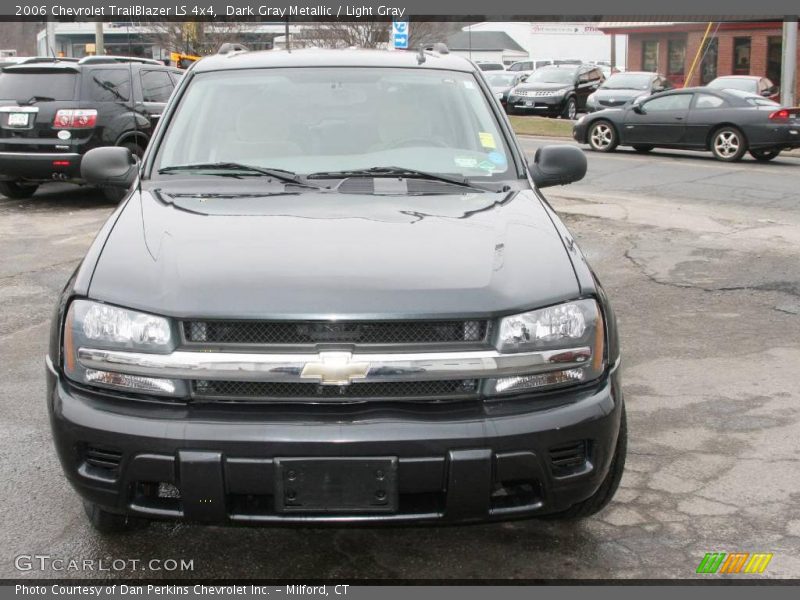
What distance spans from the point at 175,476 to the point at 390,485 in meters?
0.61

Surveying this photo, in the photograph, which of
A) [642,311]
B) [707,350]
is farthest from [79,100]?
[707,350]

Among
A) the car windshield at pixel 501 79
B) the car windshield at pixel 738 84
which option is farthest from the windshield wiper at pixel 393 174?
the car windshield at pixel 501 79

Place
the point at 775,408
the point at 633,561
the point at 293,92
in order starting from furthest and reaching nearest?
the point at 775,408 < the point at 293,92 < the point at 633,561

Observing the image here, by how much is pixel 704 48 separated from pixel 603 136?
2452 centimetres

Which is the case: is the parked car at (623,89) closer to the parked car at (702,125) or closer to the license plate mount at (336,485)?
the parked car at (702,125)

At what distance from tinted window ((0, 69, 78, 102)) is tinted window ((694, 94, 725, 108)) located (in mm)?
11223

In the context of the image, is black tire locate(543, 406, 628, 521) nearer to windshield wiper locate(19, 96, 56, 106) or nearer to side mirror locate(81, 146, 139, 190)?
side mirror locate(81, 146, 139, 190)

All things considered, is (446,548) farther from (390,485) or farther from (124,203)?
(124,203)

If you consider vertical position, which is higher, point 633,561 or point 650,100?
point 650,100

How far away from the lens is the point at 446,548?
3.49 metres

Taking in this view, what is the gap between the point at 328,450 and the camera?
2.76 metres

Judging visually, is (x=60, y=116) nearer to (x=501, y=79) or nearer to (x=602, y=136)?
(x=602, y=136)

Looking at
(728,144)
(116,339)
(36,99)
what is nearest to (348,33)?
(728,144)

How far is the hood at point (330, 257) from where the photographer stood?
9.53 feet
